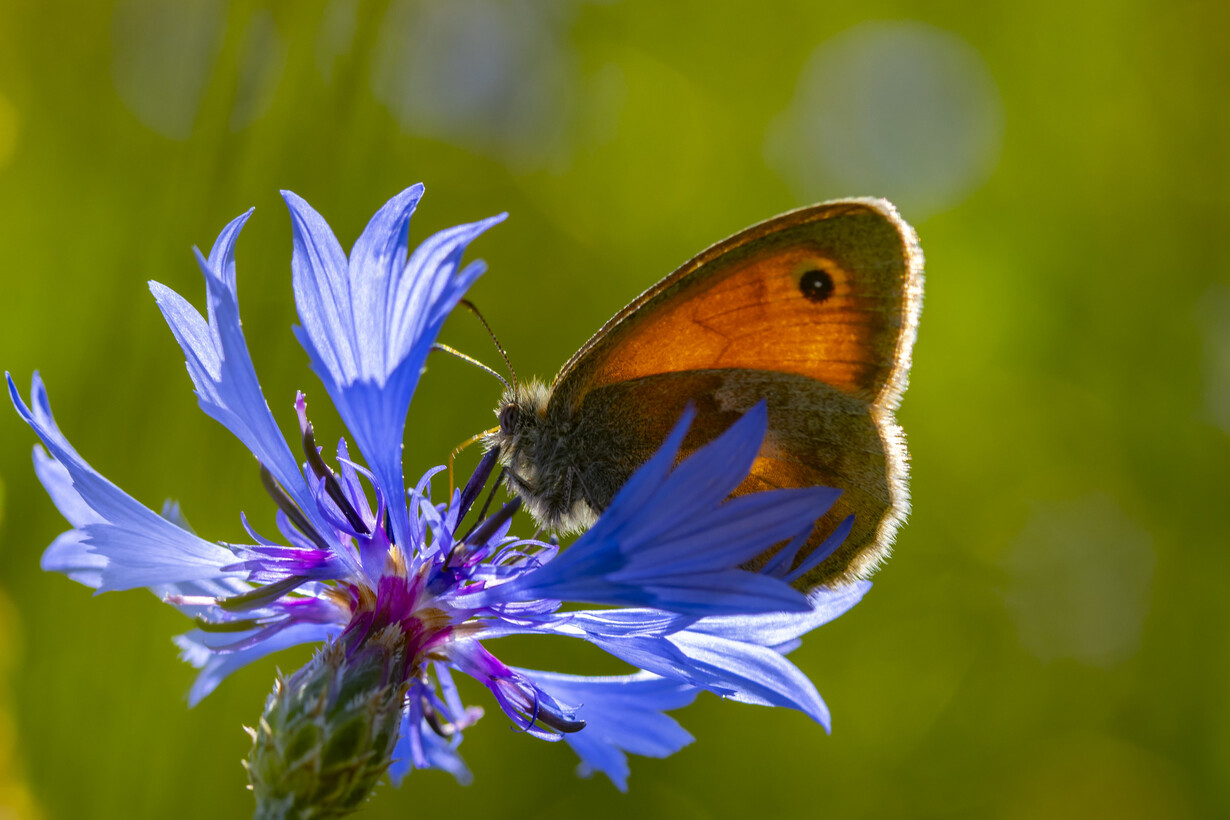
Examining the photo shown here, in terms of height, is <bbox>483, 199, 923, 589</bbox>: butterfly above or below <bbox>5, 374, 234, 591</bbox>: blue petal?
→ above

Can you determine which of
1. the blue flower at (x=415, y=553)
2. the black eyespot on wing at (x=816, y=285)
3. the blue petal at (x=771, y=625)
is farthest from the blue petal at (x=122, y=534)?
the black eyespot on wing at (x=816, y=285)

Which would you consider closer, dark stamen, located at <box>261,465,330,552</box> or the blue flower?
the blue flower

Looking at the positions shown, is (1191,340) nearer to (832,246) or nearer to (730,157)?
(730,157)

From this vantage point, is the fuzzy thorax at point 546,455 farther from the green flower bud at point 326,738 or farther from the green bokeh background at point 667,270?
the green bokeh background at point 667,270

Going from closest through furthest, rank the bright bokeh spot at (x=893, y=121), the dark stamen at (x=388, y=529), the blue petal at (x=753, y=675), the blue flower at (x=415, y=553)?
the blue flower at (x=415, y=553), the blue petal at (x=753, y=675), the dark stamen at (x=388, y=529), the bright bokeh spot at (x=893, y=121)

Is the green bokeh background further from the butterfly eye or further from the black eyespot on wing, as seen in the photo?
the black eyespot on wing

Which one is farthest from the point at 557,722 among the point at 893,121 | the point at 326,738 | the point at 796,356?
the point at 893,121

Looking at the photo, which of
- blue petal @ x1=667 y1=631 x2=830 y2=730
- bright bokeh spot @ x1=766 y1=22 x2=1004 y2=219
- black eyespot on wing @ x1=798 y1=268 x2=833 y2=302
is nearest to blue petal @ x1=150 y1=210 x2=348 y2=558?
blue petal @ x1=667 y1=631 x2=830 y2=730
